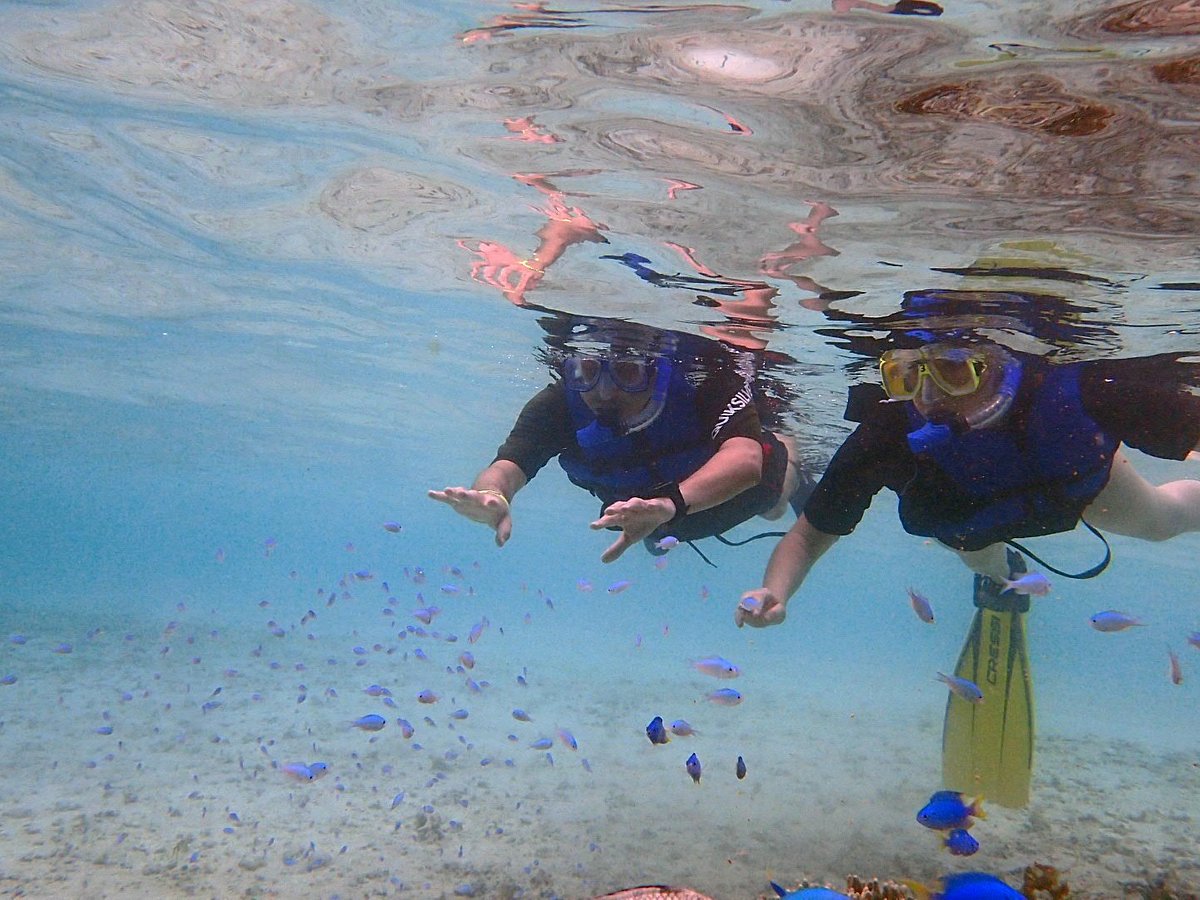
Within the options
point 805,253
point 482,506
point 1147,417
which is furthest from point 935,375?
point 482,506

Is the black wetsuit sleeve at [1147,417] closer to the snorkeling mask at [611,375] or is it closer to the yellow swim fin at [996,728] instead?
the yellow swim fin at [996,728]

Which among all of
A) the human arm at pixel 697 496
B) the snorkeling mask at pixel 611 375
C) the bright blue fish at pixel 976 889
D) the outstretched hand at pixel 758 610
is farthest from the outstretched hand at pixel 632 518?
the snorkeling mask at pixel 611 375

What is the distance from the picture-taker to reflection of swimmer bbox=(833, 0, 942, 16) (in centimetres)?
536

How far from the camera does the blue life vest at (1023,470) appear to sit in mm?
6742

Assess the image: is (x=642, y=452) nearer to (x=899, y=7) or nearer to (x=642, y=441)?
(x=642, y=441)

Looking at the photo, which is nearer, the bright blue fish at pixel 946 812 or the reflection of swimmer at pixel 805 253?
the bright blue fish at pixel 946 812

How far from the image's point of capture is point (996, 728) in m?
10.3

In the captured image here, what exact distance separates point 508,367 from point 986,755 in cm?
1412

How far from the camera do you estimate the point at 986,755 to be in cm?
1026

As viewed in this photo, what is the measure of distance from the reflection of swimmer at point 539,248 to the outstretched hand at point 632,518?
5091mm

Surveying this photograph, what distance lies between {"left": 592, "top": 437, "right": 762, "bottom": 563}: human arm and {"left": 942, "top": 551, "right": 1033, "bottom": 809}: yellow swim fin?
5.93m

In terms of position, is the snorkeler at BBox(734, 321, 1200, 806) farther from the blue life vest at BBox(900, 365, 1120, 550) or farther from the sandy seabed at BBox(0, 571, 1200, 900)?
the sandy seabed at BBox(0, 571, 1200, 900)

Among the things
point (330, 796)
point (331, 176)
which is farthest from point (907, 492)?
point (330, 796)

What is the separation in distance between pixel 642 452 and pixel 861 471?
2.43m
